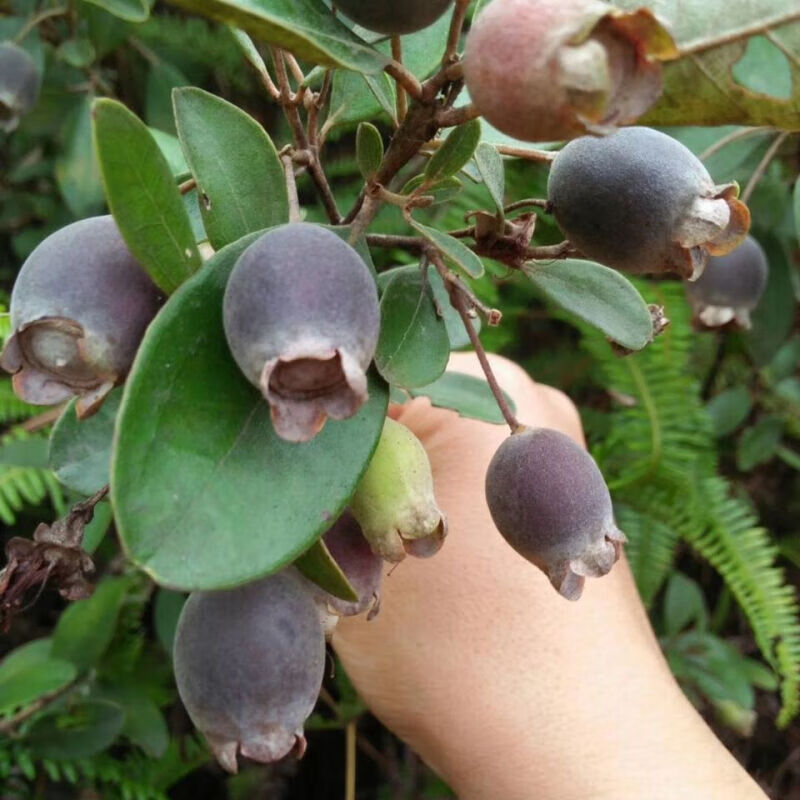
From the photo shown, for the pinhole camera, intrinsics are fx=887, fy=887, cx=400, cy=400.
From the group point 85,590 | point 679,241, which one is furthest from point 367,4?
point 85,590

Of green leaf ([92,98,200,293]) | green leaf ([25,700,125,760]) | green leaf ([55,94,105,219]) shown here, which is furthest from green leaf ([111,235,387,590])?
green leaf ([55,94,105,219])

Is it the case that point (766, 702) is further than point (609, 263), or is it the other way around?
point (766, 702)

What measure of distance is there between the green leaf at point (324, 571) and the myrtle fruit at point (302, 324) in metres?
0.12

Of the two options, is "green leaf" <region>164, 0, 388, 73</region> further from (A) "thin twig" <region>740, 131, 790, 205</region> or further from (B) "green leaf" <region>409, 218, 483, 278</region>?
(A) "thin twig" <region>740, 131, 790, 205</region>

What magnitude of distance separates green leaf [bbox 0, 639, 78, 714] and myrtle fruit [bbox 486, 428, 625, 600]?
3.02 ft

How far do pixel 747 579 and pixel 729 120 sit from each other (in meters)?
1.38

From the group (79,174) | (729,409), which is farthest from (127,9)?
(729,409)

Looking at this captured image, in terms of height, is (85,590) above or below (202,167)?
below

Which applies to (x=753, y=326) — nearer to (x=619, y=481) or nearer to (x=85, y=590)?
(x=619, y=481)

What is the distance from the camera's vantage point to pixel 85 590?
76cm

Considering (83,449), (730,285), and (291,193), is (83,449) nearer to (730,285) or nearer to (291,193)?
(291,193)

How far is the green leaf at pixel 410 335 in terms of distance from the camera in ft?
2.38

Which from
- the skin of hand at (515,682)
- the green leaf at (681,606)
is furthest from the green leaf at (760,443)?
the skin of hand at (515,682)

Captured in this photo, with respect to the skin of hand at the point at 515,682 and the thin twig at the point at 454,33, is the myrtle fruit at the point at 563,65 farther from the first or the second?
the skin of hand at the point at 515,682
